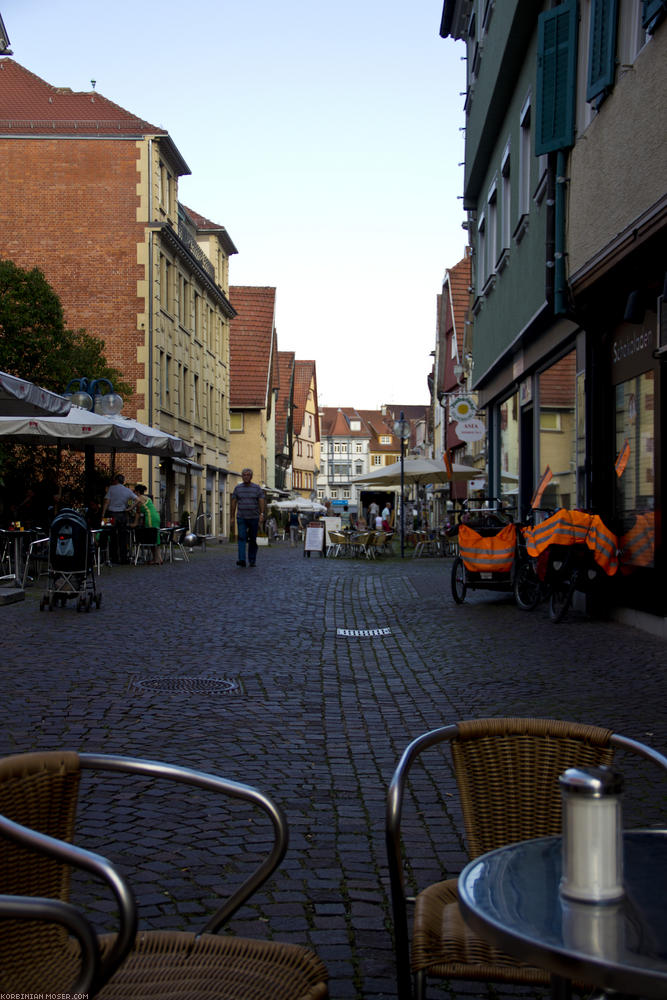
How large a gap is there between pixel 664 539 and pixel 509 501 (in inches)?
403

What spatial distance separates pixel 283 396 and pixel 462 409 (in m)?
56.9

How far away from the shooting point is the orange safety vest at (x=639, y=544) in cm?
1127

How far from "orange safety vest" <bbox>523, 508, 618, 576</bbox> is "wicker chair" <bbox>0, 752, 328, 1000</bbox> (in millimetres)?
9850

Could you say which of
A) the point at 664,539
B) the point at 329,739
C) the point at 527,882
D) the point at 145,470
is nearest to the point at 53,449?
the point at 145,470

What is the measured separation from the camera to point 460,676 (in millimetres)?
8602

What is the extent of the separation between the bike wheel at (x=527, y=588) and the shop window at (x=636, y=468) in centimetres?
146

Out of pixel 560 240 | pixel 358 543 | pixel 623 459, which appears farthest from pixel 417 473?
pixel 623 459

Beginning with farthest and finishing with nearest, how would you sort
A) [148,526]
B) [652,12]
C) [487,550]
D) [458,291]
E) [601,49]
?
[458,291] → [148,526] → [487,550] → [601,49] → [652,12]

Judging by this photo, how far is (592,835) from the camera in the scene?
1707 mm

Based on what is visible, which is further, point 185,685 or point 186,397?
point 186,397

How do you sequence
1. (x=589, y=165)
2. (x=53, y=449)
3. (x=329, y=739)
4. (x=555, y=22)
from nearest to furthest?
1. (x=329, y=739)
2. (x=589, y=165)
3. (x=555, y=22)
4. (x=53, y=449)

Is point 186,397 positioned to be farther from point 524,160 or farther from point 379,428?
point 379,428

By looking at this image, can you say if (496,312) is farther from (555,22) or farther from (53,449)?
(53,449)

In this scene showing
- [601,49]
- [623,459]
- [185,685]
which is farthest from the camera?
[623,459]
